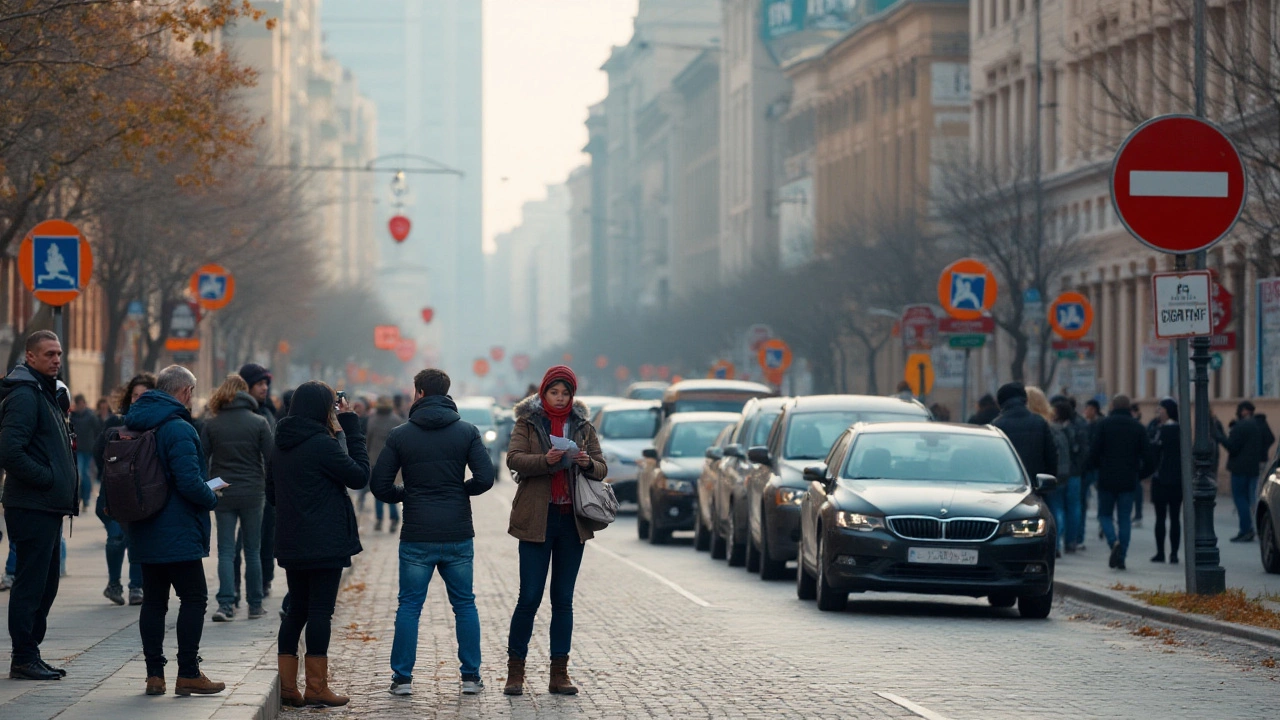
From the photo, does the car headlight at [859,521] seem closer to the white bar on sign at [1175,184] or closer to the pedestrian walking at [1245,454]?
the white bar on sign at [1175,184]

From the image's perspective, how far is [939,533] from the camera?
1675 cm

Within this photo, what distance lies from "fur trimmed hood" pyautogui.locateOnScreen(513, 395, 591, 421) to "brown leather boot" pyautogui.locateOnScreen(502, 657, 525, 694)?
127 centimetres

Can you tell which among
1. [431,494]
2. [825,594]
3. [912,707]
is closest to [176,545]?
[431,494]

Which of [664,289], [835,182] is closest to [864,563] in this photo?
[835,182]

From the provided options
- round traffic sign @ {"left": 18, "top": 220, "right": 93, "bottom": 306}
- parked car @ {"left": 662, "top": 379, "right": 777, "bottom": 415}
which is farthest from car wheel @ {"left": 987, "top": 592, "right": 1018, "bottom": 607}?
parked car @ {"left": 662, "top": 379, "right": 777, "bottom": 415}

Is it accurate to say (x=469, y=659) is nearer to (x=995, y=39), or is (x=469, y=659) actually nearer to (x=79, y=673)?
(x=79, y=673)

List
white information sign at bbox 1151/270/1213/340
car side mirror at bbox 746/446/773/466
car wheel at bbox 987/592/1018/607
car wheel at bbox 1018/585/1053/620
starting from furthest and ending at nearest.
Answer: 1. car side mirror at bbox 746/446/773/466
2. car wheel at bbox 987/592/1018/607
3. car wheel at bbox 1018/585/1053/620
4. white information sign at bbox 1151/270/1213/340

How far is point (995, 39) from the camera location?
2603 inches

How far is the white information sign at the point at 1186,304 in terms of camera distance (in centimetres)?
1666

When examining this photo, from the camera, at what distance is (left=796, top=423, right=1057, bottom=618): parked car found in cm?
1672

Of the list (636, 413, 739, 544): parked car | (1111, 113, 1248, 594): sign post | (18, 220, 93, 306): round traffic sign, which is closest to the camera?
(1111, 113, 1248, 594): sign post

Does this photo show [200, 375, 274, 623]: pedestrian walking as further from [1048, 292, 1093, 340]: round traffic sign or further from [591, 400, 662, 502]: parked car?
[1048, 292, 1093, 340]: round traffic sign

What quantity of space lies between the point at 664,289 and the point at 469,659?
138737 mm

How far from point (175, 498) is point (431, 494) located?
4.33 ft
